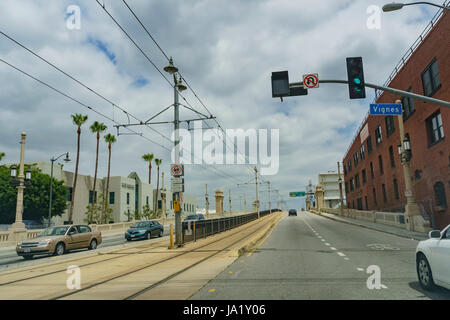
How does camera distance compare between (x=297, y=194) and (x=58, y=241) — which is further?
(x=297, y=194)

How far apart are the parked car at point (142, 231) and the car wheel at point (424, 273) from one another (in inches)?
783

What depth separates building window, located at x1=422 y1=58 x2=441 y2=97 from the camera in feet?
76.1

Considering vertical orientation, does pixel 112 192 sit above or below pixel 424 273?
above

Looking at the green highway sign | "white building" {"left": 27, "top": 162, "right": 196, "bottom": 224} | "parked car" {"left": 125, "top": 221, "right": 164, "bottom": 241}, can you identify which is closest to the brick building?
"parked car" {"left": 125, "top": 221, "right": 164, "bottom": 241}

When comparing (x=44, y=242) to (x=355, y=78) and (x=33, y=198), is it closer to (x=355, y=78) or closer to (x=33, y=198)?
(x=355, y=78)

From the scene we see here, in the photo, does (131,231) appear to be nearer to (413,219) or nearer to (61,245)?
(61,245)

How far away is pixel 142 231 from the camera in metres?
24.3

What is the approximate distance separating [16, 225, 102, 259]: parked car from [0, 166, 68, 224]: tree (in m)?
31.0

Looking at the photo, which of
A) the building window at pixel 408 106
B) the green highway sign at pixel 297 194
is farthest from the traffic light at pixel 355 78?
the green highway sign at pixel 297 194

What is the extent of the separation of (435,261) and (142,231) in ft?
67.6

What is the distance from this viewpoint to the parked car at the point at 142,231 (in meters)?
24.1

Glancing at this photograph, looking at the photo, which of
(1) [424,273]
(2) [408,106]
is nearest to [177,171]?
(1) [424,273]
